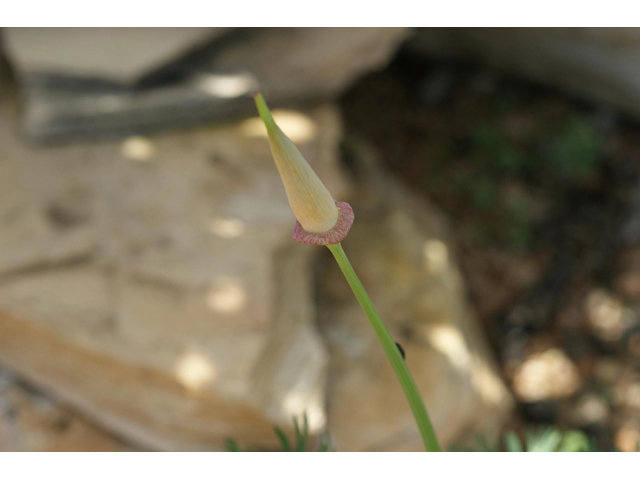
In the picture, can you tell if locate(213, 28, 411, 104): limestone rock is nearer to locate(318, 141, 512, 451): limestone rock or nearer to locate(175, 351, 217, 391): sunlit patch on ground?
locate(318, 141, 512, 451): limestone rock

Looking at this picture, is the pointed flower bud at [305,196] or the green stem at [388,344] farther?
the green stem at [388,344]

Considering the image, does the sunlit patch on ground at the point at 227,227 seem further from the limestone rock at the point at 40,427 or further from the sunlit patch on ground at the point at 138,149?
the limestone rock at the point at 40,427

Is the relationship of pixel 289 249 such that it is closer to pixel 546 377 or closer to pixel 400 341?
pixel 400 341

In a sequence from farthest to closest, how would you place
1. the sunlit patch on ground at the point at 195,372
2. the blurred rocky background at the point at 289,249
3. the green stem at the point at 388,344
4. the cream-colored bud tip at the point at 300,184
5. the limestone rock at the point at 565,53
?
the limestone rock at the point at 565,53 → the blurred rocky background at the point at 289,249 → the sunlit patch on ground at the point at 195,372 → the green stem at the point at 388,344 → the cream-colored bud tip at the point at 300,184

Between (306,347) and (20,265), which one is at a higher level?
(20,265)

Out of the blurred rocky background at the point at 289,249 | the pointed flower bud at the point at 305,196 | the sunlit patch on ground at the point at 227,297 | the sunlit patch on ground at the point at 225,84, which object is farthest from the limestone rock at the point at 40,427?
the pointed flower bud at the point at 305,196

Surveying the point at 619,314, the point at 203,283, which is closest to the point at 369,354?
the point at 203,283

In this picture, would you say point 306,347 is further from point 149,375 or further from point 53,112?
point 53,112

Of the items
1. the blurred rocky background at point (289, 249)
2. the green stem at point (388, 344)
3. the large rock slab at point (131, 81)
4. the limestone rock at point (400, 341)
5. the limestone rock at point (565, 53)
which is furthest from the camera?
the limestone rock at point (565, 53)
